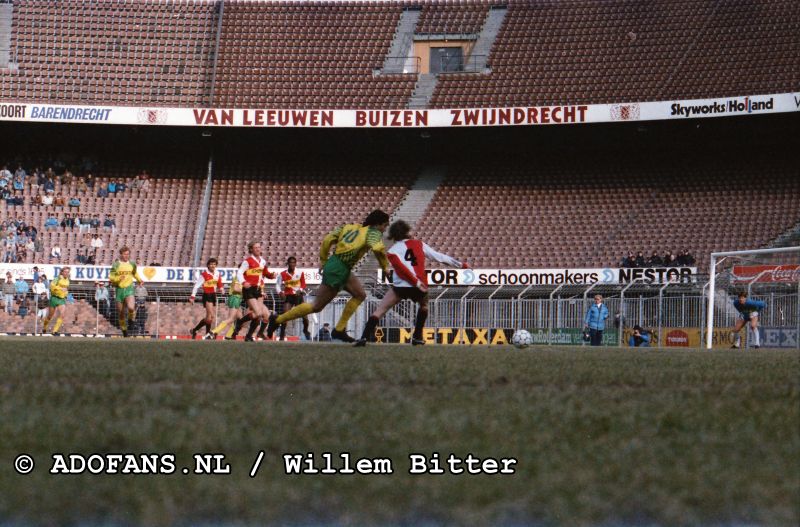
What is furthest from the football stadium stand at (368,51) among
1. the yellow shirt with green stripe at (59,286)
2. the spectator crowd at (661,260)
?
the yellow shirt with green stripe at (59,286)

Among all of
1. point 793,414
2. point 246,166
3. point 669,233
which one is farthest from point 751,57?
point 793,414

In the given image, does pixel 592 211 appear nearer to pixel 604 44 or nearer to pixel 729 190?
pixel 729 190

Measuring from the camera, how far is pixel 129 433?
2.90 meters

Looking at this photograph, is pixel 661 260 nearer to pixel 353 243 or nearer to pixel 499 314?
pixel 499 314

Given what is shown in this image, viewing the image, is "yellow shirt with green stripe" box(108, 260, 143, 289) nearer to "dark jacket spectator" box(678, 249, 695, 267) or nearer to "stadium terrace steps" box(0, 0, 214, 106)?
"dark jacket spectator" box(678, 249, 695, 267)

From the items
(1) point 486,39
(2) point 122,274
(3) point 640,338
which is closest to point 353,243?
(2) point 122,274

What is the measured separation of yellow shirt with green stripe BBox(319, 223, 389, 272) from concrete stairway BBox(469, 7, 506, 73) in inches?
1119

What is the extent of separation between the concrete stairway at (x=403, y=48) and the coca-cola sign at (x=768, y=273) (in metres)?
19.9

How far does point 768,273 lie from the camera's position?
24.5 m

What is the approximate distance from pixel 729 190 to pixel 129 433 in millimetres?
35830

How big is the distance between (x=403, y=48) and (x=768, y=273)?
72.7 feet

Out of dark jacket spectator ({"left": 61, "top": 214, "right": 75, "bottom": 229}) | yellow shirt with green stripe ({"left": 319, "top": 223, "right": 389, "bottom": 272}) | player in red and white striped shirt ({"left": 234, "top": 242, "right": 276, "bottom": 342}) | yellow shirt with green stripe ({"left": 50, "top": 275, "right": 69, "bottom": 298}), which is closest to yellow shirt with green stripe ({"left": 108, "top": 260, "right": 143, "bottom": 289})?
player in red and white striped shirt ({"left": 234, "top": 242, "right": 276, "bottom": 342})

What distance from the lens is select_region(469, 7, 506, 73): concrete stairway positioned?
137ft

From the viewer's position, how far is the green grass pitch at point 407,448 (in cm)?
193
